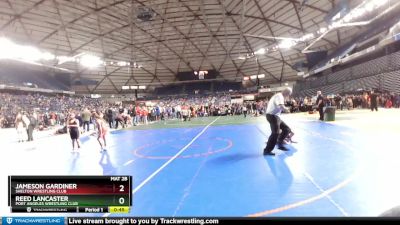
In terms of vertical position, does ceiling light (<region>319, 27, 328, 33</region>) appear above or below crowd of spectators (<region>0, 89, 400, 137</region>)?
above

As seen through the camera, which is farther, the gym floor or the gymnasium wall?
the gymnasium wall

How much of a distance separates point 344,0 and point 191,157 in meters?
18.4

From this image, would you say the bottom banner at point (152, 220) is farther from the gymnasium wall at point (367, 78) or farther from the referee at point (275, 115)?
the gymnasium wall at point (367, 78)

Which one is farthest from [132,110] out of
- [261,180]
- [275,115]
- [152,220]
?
[152,220]

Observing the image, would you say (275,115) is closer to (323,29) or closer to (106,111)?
(106,111)

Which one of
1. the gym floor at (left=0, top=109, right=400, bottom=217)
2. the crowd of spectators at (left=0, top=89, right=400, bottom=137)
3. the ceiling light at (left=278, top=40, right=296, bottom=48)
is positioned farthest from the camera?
the ceiling light at (left=278, top=40, right=296, bottom=48)

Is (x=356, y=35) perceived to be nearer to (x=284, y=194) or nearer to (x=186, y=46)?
(x=186, y=46)
